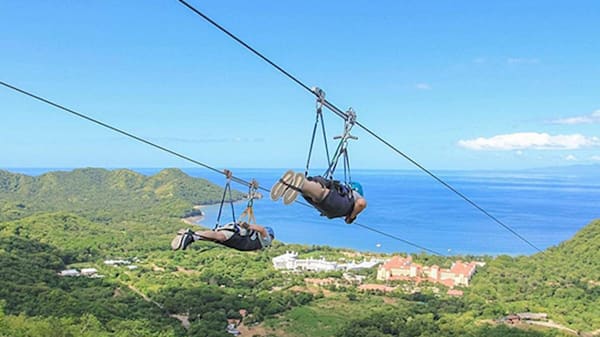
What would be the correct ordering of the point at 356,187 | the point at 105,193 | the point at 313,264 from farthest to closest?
the point at 105,193, the point at 313,264, the point at 356,187

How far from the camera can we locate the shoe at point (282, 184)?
2.51 metres

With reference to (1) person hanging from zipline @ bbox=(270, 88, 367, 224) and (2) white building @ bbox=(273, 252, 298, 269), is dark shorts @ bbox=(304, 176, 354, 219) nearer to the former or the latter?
(1) person hanging from zipline @ bbox=(270, 88, 367, 224)

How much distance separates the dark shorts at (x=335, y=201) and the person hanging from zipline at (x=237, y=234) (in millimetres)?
497

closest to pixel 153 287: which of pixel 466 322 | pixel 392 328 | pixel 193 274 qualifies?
pixel 193 274

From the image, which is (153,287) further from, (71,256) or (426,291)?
(426,291)

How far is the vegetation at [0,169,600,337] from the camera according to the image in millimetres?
11353

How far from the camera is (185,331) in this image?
11.6m

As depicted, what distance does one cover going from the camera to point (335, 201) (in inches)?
109

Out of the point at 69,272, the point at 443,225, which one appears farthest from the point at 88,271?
the point at 443,225

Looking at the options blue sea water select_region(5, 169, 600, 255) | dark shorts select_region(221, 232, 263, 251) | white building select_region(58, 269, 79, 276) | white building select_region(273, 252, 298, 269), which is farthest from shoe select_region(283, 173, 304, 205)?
white building select_region(273, 252, 298, 269)

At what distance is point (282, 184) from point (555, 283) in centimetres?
1694

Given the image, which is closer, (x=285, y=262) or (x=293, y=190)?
(x=293, y=190)

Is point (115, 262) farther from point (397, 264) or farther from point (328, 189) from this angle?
point (328, 189)

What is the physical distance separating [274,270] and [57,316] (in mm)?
10485
